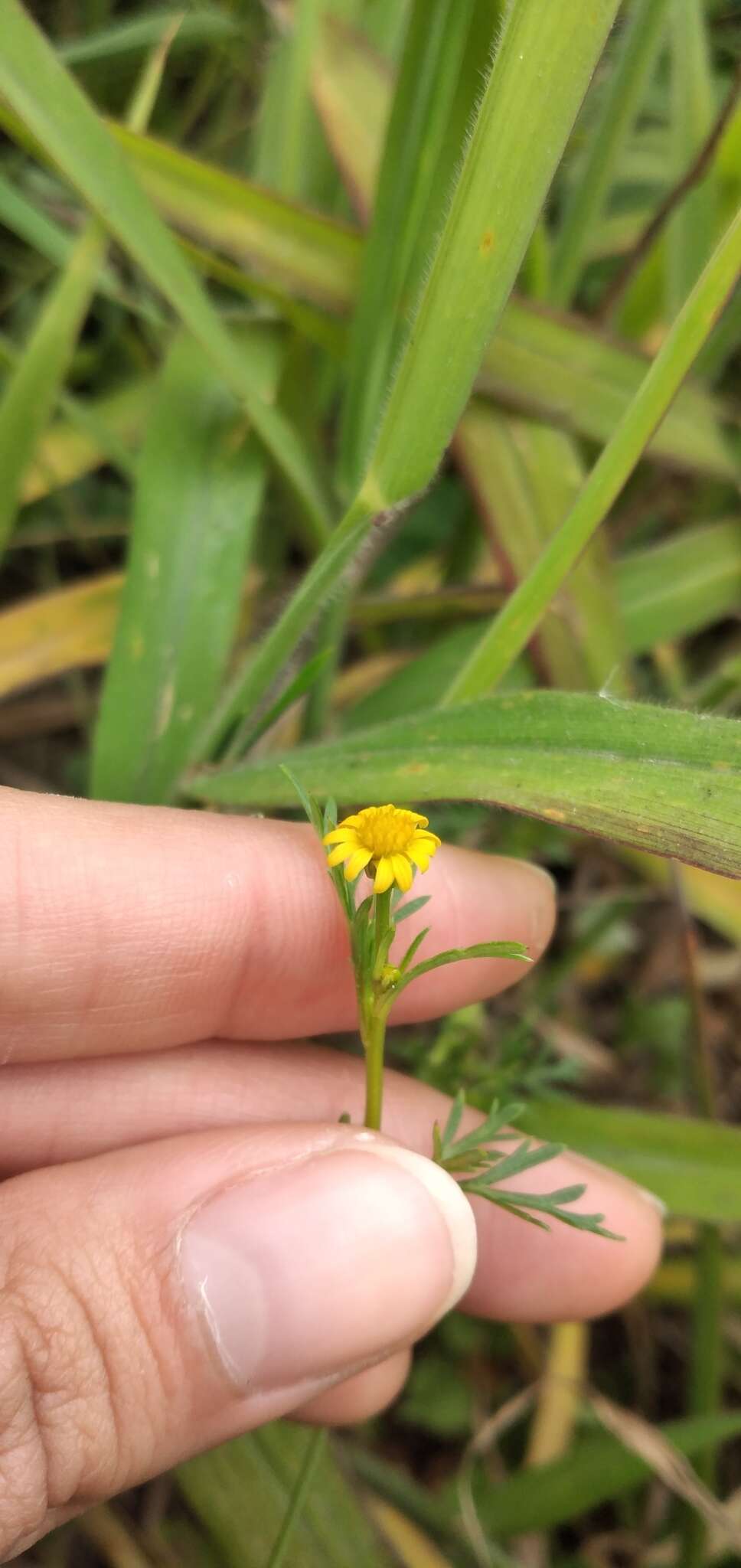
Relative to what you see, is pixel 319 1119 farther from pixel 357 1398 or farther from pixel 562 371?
pixel 562 371

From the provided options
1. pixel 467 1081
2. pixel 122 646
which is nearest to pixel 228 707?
pixel 122 646

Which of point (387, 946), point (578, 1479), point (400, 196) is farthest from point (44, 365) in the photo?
point (578, 1479)

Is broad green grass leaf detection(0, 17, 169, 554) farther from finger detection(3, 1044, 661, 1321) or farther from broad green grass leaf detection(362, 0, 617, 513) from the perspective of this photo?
finger detection(3, 1044, 661, 1321)

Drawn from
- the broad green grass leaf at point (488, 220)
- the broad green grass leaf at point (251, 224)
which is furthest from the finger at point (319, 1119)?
the broad green grass leaf at point (251, 224)

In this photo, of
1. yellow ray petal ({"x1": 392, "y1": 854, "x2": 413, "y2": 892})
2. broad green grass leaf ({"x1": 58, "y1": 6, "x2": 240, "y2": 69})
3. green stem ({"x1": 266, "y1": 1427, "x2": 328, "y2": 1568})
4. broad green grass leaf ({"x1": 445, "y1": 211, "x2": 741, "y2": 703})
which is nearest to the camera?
yellow ray petal ({"x1": 392, "y1": 854, "x2": 413, "y2": 892})

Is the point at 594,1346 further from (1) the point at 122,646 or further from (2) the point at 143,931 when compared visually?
(1) the point at 122,646

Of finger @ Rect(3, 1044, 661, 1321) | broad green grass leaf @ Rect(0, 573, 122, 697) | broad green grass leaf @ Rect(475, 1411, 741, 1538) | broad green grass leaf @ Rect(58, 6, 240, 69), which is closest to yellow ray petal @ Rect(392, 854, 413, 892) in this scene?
finger @ Rect(3, 1044, 661, 1321)
